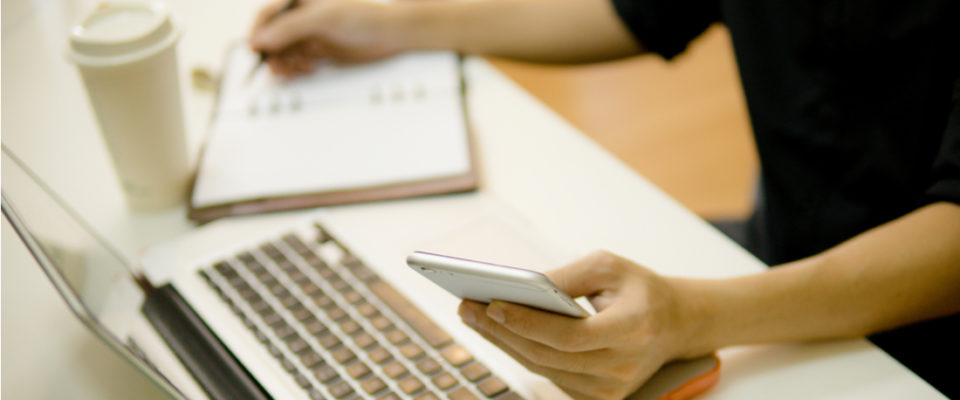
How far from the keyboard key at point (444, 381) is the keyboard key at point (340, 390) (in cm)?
6

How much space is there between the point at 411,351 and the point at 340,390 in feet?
0.18

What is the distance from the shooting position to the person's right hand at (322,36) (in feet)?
2.87

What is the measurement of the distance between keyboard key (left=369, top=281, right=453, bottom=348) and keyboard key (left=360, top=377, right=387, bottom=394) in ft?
0.15

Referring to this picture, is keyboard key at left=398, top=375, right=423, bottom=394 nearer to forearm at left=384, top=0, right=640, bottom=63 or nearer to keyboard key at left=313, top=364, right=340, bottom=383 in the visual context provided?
keyboard key at left=313, top=364, right=340, bottom=383

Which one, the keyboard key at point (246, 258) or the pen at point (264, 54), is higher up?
the pen at point (264, 54)

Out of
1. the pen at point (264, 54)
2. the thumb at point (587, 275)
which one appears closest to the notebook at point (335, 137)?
the pen at point (264, 54)

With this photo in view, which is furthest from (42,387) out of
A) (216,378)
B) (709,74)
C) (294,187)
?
(709,74)

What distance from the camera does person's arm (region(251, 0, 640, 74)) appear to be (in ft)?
2.90

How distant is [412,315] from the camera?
0.60 meters

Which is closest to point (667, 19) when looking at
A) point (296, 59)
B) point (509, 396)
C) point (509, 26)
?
point (509, 26)

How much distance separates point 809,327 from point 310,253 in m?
0.37

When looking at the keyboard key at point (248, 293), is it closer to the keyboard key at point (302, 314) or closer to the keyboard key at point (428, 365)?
the keyboard key at point (302, 314)

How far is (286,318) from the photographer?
1.97 feet

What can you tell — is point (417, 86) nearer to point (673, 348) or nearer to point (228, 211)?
point (228, 211)
